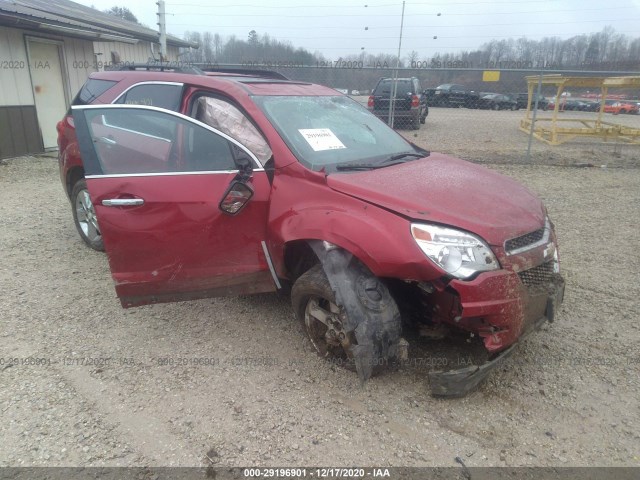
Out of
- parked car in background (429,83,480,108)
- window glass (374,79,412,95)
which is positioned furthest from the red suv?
parked car in background (429,83,480,108)

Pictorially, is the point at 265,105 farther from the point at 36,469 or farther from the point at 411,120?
the point at 411,120

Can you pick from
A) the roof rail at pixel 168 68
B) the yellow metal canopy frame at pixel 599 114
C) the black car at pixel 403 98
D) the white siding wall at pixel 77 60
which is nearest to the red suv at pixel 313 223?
the roof rail at pixel 168 68

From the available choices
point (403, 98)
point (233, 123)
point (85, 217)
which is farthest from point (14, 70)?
point (403, 98)

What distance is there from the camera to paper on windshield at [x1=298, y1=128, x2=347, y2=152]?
3.32 meters

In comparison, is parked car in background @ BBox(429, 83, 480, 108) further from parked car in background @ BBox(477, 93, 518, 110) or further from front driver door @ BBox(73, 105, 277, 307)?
front driver door @ BBox(73, 105, 277, 307)

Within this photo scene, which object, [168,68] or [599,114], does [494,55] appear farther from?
[168,68]

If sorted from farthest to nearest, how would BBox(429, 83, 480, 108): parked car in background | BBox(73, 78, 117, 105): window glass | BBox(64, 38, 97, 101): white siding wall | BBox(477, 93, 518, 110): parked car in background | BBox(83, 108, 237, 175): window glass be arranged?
BBox(477, 93, 518, 110): parked car in background < BBox(429, 83, 480, 108): parked car in background < BBox(64, 38, 97, 101): white siding wall < BBox(73, 78, 117, 105): window glass < BBox(83, 108, 237, 175): window glass

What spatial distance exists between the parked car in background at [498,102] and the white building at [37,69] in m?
19.3

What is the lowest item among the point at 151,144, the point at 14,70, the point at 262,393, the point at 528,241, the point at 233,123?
the point at 262,393

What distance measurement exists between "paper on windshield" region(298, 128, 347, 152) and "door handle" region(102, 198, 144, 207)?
1.21 m

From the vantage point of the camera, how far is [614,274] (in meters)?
4.55

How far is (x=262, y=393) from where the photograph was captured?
2.88 meters

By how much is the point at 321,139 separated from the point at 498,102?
26980 mm

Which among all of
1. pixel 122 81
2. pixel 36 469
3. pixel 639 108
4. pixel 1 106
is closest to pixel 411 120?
pixel 1 106
